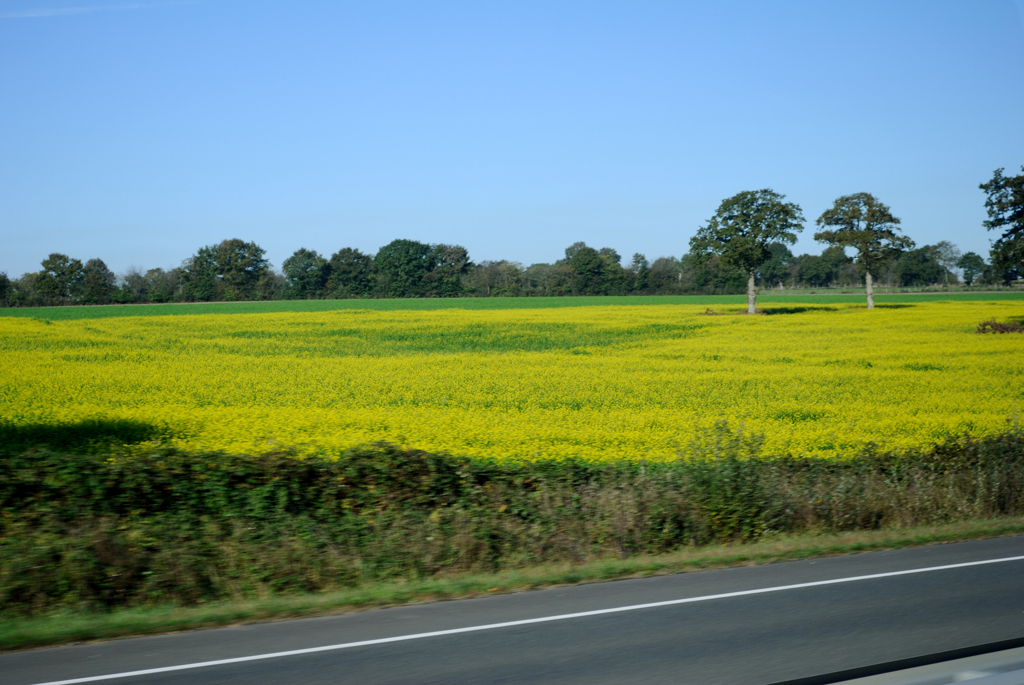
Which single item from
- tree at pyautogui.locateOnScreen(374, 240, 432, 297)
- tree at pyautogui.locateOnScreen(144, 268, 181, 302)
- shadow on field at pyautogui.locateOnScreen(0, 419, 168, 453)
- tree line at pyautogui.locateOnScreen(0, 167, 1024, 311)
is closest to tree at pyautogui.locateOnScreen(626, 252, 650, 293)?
tree line at pyautogui.locateOnScreen(0, 167, 1024, 311)

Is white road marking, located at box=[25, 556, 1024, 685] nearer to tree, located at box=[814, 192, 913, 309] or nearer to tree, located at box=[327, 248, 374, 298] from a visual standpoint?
tree, located at box=[814, 192, 913, 309]

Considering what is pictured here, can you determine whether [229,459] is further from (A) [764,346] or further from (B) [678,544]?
(A) [764,346]

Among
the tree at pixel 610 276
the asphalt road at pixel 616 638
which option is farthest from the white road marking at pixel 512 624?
the tree at pixel 610 276

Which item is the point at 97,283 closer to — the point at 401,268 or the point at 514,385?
the point at 401,268

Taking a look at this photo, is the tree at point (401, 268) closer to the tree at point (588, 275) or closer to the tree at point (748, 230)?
the tree at point (588, 275)

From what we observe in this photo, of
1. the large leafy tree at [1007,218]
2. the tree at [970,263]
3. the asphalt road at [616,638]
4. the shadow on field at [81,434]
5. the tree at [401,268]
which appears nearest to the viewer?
the asphalt road at [616,638]

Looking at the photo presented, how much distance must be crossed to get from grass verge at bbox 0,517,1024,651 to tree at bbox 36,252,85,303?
7698 cm

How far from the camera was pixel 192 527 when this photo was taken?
9.63m

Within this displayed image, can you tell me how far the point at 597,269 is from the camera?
142 m

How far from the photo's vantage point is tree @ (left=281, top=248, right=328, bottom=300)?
11825 cm

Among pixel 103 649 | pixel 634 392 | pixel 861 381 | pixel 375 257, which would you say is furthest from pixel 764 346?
pixel 375 257

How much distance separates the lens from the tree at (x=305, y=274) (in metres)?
118

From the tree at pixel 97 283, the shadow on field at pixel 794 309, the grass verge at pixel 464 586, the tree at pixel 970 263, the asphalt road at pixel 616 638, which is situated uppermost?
the tree at pixel 970 263

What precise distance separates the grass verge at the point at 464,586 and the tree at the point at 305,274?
112 m
